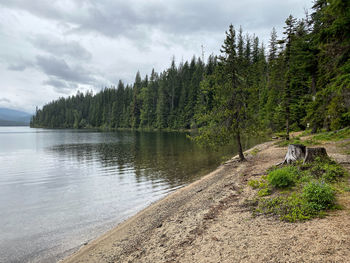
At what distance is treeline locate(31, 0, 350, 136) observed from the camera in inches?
422

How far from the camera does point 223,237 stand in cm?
557

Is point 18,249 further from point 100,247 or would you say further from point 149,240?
point 149,240

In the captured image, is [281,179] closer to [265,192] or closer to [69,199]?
[265,192]

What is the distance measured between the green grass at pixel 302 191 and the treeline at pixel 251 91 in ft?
11.6

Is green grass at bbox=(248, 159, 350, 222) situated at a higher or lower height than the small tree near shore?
lower

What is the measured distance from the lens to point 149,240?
6.79 m

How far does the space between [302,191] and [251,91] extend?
1073 cm

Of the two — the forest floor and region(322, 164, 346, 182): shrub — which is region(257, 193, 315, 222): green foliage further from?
region(322, 164, 346, 182): shrub

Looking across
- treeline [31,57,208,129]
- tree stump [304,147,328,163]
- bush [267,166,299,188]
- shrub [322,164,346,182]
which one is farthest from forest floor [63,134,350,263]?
treeline [31,57,208,129]

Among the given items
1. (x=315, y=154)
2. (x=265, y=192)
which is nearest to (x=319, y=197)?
(x=265, y=192)

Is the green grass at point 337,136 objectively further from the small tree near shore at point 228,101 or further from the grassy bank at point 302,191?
the grassy bank at point 302,191

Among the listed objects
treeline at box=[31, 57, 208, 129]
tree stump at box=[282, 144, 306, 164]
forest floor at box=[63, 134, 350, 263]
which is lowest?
forest floor at box=[63, 134, 350, 263]

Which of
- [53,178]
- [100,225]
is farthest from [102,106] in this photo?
[100,225]

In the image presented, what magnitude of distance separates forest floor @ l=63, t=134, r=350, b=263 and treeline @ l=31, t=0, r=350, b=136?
6130 millimetres
